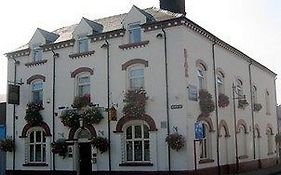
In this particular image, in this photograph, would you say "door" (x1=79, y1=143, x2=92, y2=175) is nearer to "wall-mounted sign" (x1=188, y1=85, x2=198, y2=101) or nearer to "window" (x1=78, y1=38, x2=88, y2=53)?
"window" (x1=78, y1=38, x2=88, y2=53)

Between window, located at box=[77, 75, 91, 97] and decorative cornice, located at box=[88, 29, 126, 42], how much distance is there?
2279 millimetres

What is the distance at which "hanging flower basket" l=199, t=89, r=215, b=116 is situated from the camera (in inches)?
937

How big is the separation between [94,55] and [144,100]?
14.7 feet

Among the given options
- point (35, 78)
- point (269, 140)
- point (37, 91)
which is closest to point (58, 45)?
point (35, 78)

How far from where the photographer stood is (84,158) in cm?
2528

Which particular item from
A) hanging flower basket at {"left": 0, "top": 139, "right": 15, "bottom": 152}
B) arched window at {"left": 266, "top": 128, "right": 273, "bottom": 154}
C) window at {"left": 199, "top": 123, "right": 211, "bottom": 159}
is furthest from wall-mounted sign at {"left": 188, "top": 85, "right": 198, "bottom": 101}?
arched window at {"left": 266, "top": 128, "right": 273, "bottom": 154}

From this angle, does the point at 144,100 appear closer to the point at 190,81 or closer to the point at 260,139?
→ the point at 190,81

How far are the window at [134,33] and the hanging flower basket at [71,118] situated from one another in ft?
17.0

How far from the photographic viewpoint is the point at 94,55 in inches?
998

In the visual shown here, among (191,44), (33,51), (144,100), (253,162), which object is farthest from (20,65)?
(253,162)

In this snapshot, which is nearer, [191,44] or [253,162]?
[191,44]

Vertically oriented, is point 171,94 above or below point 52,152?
above

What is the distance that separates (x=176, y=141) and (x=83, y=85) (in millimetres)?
7259

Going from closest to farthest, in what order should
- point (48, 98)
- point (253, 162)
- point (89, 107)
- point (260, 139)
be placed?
point (89, 107) < point (48, 98) < point (253, 162) < point (260, 139)
